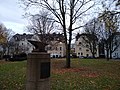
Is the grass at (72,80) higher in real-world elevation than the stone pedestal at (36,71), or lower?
lower

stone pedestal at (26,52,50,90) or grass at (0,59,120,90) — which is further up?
stone pedestal at (26,52,50,90)

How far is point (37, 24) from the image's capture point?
48750 millimetres

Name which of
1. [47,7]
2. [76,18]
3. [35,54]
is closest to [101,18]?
Answer: [76,18]

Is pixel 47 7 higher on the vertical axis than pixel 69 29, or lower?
higher

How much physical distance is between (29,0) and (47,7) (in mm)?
2334

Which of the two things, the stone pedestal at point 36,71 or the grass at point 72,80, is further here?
the grass at point 72,80

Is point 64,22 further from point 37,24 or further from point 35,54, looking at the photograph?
point 37,24

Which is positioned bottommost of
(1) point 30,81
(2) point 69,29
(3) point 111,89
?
(3) point 111,89

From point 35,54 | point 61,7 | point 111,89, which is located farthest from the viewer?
point 61,7

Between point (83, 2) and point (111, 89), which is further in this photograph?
point (83, 2)

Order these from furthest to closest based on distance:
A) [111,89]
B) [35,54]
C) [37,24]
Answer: [37,24], [111,89], [35,54]

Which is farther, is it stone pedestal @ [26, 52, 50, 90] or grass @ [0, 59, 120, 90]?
grass @ [0, 59, 120, 90]

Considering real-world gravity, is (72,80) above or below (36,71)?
below

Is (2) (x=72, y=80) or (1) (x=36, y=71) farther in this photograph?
(2) (x=72, y=80)
